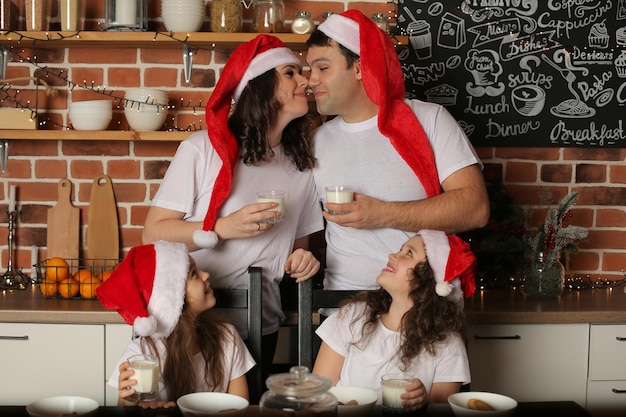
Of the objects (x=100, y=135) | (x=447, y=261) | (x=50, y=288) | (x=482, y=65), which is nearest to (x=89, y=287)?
(x=50, y=288)

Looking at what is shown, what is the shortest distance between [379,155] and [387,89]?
8.0 inches

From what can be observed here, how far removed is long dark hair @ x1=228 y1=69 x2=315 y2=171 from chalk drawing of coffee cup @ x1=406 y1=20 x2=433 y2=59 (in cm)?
86

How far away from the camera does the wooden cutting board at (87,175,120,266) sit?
3160 millimetres

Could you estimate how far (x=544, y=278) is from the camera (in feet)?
9.60

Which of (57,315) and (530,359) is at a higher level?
(57,315)

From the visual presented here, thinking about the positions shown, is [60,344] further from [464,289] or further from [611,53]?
[611,53]

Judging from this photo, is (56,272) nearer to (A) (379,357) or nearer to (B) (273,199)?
(B) (273,199)

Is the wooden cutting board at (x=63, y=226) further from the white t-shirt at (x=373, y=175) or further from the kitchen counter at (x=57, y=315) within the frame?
the white t-shirt at (x=373, y=175)

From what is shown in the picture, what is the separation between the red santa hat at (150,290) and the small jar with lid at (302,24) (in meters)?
1.18

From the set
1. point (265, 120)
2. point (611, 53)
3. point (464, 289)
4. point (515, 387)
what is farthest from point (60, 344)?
point (611, 53)

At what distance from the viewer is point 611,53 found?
3.22 meters

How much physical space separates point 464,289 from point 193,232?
77 centimetres

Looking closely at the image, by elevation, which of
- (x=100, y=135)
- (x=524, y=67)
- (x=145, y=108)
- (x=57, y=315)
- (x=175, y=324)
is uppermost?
(x=524, y=67)

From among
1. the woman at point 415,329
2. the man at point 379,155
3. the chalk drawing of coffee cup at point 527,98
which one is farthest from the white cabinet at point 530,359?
the chalk drawing of coffee cup at point 527,98
